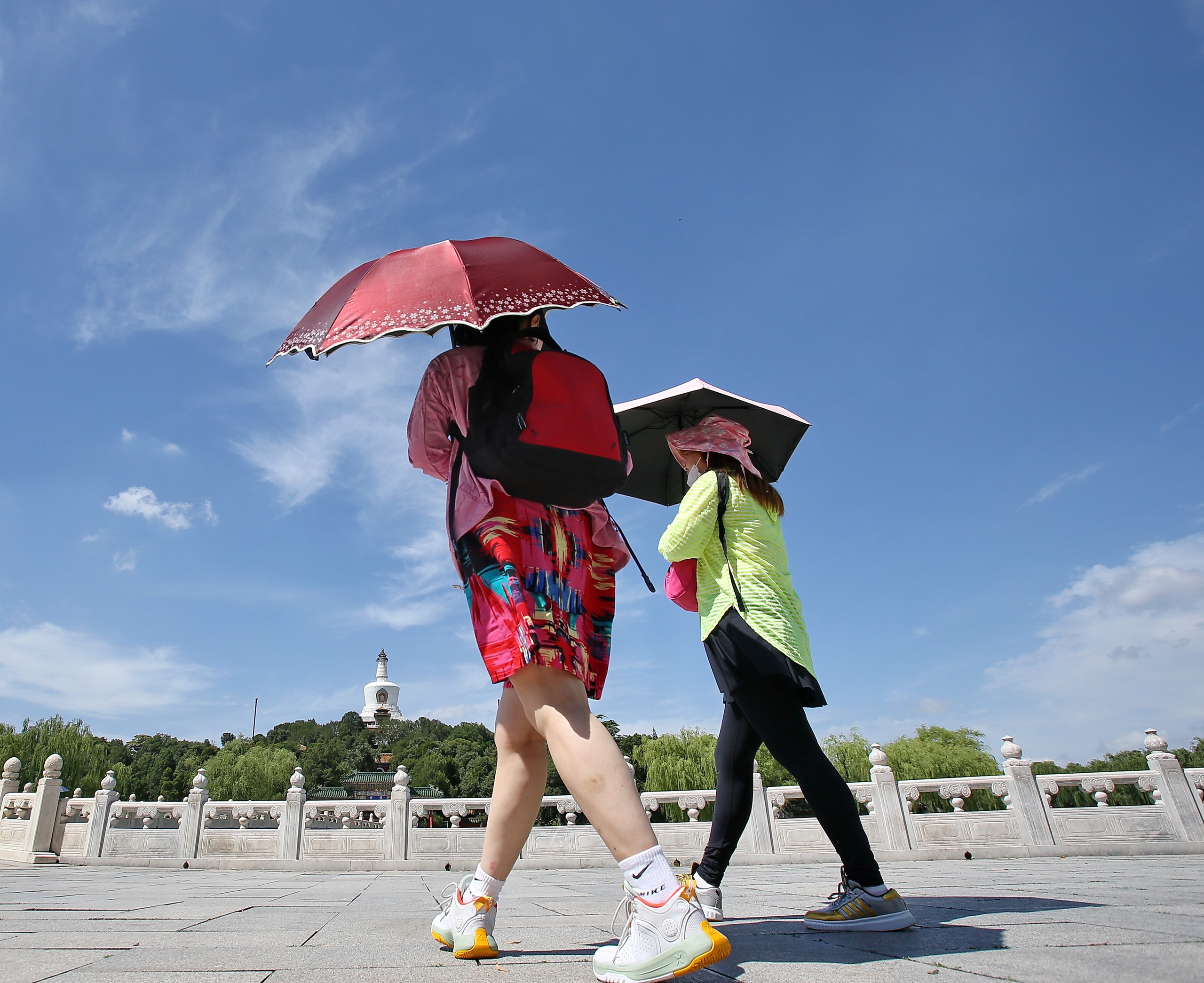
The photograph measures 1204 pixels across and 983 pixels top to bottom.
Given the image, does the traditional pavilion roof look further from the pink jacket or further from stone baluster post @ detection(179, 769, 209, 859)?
the pink jacket

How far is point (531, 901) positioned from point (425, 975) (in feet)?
7.84

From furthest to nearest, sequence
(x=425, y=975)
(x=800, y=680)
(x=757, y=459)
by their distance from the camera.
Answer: (x=757, y=459), (x=800, y=680), (x=425, y=975)

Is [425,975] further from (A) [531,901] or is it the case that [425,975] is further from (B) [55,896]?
(B) [55,896]

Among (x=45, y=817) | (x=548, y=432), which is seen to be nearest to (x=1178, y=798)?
(x=548, y=432)

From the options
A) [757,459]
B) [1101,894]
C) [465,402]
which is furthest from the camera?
[757,459]

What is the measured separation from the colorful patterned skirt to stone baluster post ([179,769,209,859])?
1327 centimetres

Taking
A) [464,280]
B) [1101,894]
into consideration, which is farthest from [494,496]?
[1101,894]

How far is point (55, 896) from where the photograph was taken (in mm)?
4035

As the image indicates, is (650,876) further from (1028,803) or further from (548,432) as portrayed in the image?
(1028,803)

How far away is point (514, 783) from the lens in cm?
189

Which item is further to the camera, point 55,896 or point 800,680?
point 55,896

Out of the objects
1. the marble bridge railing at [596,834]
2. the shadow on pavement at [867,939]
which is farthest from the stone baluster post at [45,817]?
the shadow on pavement at [867,939]

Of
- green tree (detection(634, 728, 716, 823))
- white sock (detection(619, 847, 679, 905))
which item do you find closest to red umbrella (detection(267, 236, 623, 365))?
white sock (detection(619, 847, 679, 905))

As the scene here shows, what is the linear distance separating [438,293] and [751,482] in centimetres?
133
